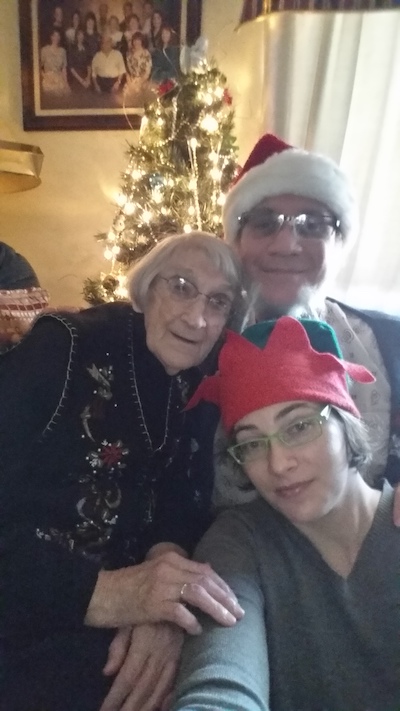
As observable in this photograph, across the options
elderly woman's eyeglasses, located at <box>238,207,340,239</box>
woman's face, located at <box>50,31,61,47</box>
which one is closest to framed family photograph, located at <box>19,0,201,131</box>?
woman's face, located at <box>50,31,61,47</box>

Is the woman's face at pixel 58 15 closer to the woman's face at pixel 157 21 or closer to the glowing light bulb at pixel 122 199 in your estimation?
the woman's face at pixel 157 21

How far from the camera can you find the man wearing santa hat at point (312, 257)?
4.93 ft

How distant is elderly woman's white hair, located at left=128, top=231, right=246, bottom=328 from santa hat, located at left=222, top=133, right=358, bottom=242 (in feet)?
1.38

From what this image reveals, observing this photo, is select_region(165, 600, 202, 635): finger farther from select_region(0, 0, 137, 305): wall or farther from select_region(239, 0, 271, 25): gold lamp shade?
select_region(0, 0, 137, 305): wall

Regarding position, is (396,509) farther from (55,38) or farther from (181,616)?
(55,38)

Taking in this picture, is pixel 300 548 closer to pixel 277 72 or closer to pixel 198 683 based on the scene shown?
pixel 198 683

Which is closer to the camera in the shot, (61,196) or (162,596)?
(162,596)

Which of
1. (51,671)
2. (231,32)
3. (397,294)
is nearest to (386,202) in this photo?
(397,294)

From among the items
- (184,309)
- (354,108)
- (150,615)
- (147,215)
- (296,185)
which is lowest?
(150,615)

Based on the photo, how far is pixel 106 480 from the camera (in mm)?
1226

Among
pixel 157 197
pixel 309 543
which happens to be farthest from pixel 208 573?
pixel 157 197

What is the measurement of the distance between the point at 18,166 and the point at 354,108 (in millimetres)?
1625

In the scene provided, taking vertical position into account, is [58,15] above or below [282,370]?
above

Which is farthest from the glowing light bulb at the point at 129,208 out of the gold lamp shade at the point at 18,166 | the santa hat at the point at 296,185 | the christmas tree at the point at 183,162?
the santa hat at the point at 296,185
